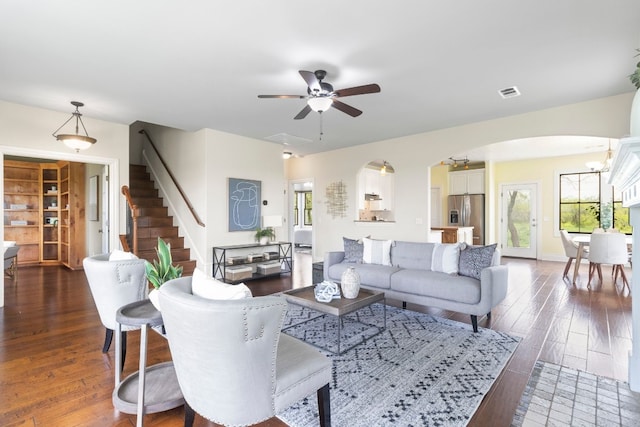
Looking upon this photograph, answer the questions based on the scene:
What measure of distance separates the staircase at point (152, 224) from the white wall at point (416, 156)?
2990 millimetres

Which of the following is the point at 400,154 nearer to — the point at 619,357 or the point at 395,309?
the point at 395,309

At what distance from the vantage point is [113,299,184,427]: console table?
181 centimetres

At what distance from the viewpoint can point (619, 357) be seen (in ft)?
8.81

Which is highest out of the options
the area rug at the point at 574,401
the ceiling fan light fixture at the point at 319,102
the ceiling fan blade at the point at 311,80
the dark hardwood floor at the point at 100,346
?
the ceiling fan blade at the point at 311,80

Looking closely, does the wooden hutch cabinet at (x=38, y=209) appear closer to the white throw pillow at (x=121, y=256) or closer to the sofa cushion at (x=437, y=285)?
the white throw pillow at (x=121, y=256)

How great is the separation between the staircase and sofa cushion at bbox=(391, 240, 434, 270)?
3.57m

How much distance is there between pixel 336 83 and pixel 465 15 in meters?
1.52

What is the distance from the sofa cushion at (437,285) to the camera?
3256mm

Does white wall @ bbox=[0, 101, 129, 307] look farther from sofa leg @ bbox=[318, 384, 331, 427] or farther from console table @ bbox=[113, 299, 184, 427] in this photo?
sofa leg @ bbox=[318, 384, 331, 427]

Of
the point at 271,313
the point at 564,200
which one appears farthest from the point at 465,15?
the point at 564,200

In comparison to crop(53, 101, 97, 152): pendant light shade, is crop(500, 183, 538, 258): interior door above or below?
below

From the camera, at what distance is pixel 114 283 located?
2.37m

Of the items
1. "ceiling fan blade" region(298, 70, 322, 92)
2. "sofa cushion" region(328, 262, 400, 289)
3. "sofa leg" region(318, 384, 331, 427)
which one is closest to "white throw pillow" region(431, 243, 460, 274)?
"sofa cushion" region(328, 262, 400, 289)

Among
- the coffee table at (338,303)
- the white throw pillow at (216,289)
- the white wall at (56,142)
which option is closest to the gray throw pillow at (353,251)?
the coffee table at (338,303)
